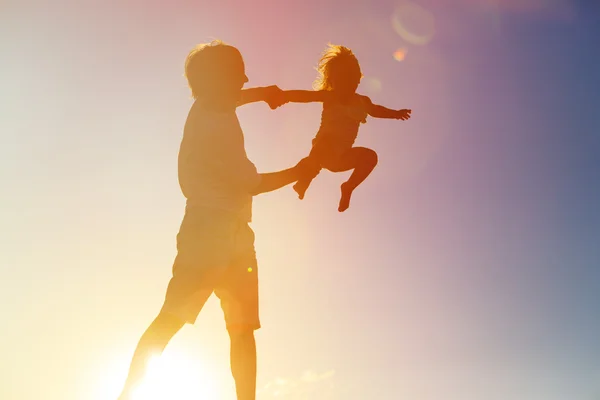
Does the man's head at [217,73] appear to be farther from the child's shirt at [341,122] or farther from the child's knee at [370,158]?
the child's knee at [370,158]

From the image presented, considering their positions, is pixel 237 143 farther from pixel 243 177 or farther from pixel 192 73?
pixel 192 73

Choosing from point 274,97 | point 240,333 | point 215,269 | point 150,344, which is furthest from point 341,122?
point 150,344

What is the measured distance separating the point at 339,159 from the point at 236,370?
3217 mm

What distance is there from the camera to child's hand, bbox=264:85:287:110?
5.86 metres

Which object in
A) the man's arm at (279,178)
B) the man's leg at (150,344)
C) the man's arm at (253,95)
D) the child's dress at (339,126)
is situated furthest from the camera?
the child's dress at (339,126)

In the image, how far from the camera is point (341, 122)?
6.86 metres

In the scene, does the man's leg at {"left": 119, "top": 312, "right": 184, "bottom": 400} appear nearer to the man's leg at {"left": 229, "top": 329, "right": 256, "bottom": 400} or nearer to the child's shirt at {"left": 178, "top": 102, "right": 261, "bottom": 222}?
the man's leg at {"left": 229, "top": 329, "right": 256, "bottom": 400}

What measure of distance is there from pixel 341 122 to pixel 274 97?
48.6 inches

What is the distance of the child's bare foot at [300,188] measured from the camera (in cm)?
658

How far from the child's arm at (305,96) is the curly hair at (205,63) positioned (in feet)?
5.14

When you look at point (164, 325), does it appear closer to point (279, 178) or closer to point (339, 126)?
point (279, 178)

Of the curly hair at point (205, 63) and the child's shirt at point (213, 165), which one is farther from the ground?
the curly hair at point (205, 63)

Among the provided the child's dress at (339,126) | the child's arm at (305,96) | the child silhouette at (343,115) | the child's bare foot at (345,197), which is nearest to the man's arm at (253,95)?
the child's arm at (305,96)

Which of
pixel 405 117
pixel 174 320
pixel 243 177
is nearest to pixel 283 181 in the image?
pixel 243 177
